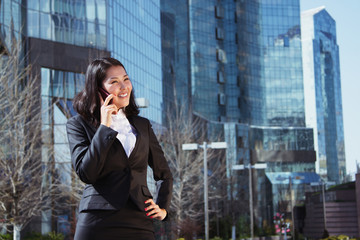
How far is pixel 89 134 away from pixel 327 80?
585 feet

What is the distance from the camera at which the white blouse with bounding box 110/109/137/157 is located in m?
3.40

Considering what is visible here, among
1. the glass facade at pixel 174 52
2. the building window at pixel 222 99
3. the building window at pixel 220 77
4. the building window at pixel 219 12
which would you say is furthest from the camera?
the building window at pixel 220 77

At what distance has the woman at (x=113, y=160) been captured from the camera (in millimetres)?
3170

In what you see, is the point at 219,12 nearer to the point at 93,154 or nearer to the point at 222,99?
the point at 222,99

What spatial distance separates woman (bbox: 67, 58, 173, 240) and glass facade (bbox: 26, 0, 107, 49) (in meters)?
43.5

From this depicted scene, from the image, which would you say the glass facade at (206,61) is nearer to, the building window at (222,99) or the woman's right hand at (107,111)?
the building window at (222,99)

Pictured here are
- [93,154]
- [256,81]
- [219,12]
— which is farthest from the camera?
[256,81]

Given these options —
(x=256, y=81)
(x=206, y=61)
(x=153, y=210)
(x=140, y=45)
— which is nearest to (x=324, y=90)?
(x=256, y=81)

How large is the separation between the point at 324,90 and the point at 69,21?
13445 cm

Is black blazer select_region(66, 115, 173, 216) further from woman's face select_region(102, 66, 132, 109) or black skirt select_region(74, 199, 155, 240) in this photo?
woman's face select_region(102, 66, 132, 109)

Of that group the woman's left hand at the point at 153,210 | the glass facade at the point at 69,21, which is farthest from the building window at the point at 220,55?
the woman's left hand at the point at 153,210

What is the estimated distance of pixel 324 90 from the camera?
174375mm

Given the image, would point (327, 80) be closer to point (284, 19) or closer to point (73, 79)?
point (284, 19)

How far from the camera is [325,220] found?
6091cm
